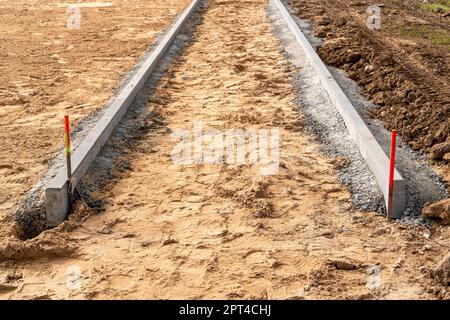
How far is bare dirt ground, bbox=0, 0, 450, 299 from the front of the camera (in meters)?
4.15

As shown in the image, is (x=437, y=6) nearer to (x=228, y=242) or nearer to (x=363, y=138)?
(x=363, y=138)

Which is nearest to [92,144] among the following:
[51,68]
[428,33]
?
[51,68]

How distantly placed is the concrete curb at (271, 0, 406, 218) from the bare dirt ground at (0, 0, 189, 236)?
9.66 feet

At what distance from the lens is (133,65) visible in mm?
9977

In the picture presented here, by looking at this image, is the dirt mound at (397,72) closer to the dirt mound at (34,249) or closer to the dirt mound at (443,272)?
the dirt mound at (443,272)

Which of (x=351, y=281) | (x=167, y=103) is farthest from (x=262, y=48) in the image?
(x=351, y=281)

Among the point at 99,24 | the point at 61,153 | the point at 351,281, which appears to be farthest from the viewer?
the point at 99,24

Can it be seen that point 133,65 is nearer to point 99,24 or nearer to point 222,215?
point 99,24

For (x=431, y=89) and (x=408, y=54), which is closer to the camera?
(x=431, y=89)

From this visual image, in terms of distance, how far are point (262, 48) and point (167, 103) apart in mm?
3718

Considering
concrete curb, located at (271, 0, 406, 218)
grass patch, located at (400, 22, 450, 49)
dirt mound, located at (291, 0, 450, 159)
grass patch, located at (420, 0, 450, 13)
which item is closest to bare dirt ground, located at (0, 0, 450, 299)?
concrete curb, located at (271, 0, 406, 218)

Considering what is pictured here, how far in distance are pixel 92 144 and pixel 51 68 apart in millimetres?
4292

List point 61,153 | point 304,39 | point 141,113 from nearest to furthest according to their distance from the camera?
point 61,153
point 141,113
point 304,39

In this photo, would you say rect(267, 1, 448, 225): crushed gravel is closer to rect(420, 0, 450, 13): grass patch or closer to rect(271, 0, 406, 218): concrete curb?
rect(271, 0, 406, 218): concrete curb
